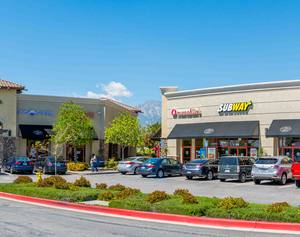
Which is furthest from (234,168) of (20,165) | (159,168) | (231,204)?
(20,165)

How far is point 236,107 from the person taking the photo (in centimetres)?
4000

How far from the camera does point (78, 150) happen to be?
52469 millimetres

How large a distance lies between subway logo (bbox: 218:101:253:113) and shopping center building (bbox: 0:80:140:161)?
628 inches

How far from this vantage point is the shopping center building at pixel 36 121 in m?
47.6

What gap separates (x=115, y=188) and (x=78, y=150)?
3256cm

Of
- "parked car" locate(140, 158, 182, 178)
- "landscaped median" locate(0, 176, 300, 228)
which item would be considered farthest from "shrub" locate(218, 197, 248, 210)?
"parked car" locate(140, 158, 182, 178)

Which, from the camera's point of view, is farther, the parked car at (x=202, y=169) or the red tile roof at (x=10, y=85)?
the red tile roof at (x=10, y=85)

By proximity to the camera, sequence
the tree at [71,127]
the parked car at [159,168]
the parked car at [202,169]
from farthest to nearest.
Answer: the tree at [71,127]
the parked car at [159,168]
the parked car at [202,169]

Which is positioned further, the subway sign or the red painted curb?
the subway sign

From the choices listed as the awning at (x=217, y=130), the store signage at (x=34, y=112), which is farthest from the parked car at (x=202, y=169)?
the store signage at (x=34, y=112)

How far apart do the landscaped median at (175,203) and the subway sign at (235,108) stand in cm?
2062

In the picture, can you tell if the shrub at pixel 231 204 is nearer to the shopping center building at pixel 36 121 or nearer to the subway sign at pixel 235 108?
the subway sign at pixel 235 108

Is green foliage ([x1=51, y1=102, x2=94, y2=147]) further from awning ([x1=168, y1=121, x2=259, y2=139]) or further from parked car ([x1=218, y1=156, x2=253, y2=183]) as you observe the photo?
parked car ([x1=218, y1=156, x2=253, y2=183])

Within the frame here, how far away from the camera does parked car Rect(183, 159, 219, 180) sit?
32469 millimetres
